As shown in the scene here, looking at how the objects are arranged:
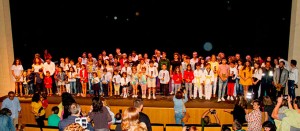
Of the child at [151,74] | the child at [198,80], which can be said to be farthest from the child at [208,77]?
the child at [151,74]

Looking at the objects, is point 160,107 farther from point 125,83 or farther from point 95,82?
point 95,82

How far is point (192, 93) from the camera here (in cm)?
1387

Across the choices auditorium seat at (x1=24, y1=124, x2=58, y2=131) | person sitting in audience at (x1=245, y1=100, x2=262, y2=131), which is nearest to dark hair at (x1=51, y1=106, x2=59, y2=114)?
auditorium seat at (x1=24, y1=124, x2=58, y2=131)

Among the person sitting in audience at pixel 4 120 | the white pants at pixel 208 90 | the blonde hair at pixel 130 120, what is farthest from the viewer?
the white pants at pixel 208 90

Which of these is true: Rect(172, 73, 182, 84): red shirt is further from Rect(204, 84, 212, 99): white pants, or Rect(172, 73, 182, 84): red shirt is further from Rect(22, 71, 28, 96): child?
Rect(22, 71, 28, 96): child

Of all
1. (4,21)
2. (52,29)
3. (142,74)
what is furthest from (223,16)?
(4,21)

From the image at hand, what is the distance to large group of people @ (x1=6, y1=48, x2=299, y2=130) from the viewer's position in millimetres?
12406

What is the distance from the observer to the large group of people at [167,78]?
12.4 metres

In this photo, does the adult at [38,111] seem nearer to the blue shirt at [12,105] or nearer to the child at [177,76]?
the blue shirt at [12,105]

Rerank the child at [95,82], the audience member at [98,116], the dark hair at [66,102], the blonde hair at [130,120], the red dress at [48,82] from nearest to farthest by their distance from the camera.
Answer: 1. the blonde hair at [130,120]
2. the audience member at [98,116]
3. the dark hair at [66,102]
4. the child at [95,82]
5. the red dress at [48,82]

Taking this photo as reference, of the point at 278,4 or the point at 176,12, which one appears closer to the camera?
the point at 278,4

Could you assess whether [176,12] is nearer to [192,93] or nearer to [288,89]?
[192,93]

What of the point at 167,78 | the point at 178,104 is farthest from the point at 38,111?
the point at 167,78

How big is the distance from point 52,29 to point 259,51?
38.9 feet
